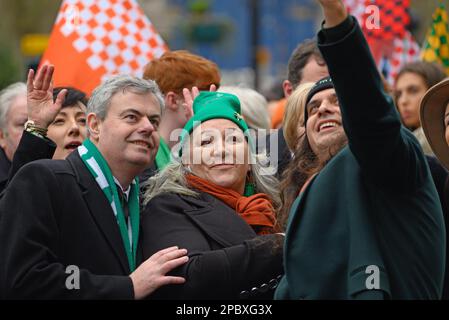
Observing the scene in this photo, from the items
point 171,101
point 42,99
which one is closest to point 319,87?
point 42,99

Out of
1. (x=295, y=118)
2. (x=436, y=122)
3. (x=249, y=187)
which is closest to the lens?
(x=436, y=122)

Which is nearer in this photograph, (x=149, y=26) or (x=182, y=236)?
(x=182, y=236)

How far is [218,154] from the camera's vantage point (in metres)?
5.29

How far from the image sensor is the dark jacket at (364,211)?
12.1 feet

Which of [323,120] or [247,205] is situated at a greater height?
[323,120]

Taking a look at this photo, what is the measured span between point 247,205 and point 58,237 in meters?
0.96

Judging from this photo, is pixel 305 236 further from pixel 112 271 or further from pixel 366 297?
pixel 112 271

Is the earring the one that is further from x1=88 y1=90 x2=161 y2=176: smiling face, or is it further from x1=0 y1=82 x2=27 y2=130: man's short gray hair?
x1=0 y1=82 x2=27 y2=130: man's short gray hair

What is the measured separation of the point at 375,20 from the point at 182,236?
141 centimetres

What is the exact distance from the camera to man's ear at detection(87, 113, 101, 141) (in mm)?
5285

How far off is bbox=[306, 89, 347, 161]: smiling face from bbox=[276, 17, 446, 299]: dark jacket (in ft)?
3.02

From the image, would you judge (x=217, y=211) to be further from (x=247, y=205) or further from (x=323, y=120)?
(x=323, y=120)
